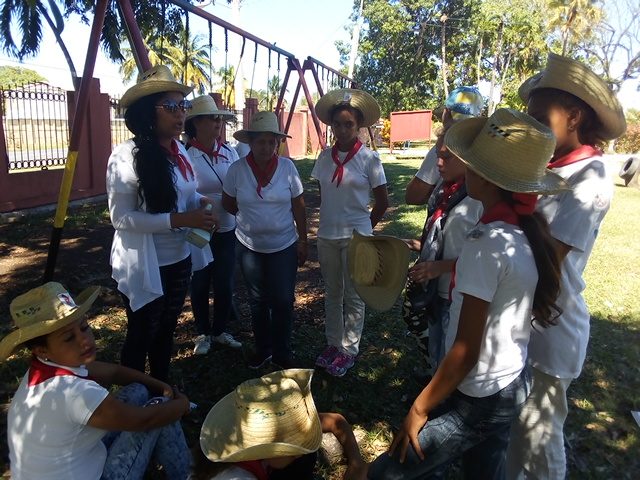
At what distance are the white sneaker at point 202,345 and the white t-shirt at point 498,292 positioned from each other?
2597mm

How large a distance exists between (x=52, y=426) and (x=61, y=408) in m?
0.07

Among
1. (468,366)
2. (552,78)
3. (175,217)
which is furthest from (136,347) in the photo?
(552,78)

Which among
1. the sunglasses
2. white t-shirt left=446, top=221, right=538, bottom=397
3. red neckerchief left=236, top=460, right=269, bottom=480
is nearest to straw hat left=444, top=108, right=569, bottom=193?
white t-shirt left=446, top=221, right=538, bottom=397

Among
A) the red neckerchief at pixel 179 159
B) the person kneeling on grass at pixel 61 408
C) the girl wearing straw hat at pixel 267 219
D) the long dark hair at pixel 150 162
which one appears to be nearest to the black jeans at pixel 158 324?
the long dark hair at pixel 150 162

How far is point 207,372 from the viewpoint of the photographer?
144 inches

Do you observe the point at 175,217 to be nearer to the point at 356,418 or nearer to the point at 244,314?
the point at 356,418

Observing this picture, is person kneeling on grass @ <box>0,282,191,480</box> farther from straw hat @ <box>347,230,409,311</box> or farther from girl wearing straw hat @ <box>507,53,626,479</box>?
girl wearing straw hat @ <box>507,53,626,479</box>

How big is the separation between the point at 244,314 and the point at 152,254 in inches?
88.6

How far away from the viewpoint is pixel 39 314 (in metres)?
1.79

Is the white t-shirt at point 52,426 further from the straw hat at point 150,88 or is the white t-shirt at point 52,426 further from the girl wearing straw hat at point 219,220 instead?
the girl wearing straw hat at point 219,220

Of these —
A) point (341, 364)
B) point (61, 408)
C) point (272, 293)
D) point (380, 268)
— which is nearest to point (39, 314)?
point (61, 408)

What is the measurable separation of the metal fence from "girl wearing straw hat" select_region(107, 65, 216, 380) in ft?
23.4

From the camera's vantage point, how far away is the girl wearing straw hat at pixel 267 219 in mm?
3367

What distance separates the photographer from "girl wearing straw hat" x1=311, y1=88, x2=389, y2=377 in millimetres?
3406
